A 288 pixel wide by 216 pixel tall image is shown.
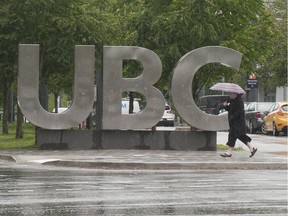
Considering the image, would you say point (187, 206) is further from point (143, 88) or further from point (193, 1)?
point (193, 1)

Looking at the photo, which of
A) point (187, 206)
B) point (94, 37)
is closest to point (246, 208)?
point (187, 206)

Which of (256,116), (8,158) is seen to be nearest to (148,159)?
(8,158)

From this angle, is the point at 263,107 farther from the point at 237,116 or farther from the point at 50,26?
the point at 237,116

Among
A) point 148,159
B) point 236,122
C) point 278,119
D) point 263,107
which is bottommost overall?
point 148,159

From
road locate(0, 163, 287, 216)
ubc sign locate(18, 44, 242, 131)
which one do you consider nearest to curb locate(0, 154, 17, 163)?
ubc sign locate(18, 44, 242, 131)

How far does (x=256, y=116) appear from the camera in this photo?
129ft

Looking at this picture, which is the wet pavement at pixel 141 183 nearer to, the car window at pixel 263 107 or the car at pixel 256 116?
the car at pixel 256 116

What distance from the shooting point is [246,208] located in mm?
10891

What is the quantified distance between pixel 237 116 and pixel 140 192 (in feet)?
27.3

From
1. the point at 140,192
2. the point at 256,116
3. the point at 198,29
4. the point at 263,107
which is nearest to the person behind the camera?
the point at 140,192

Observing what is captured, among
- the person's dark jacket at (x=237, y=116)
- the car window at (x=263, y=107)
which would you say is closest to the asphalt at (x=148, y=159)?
the person's dark jacket at (x=237, y=116)

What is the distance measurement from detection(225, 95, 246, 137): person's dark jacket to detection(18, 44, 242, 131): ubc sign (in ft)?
7.70

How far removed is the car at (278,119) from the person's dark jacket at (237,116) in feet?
48.4

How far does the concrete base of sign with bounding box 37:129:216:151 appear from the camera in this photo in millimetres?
22719
